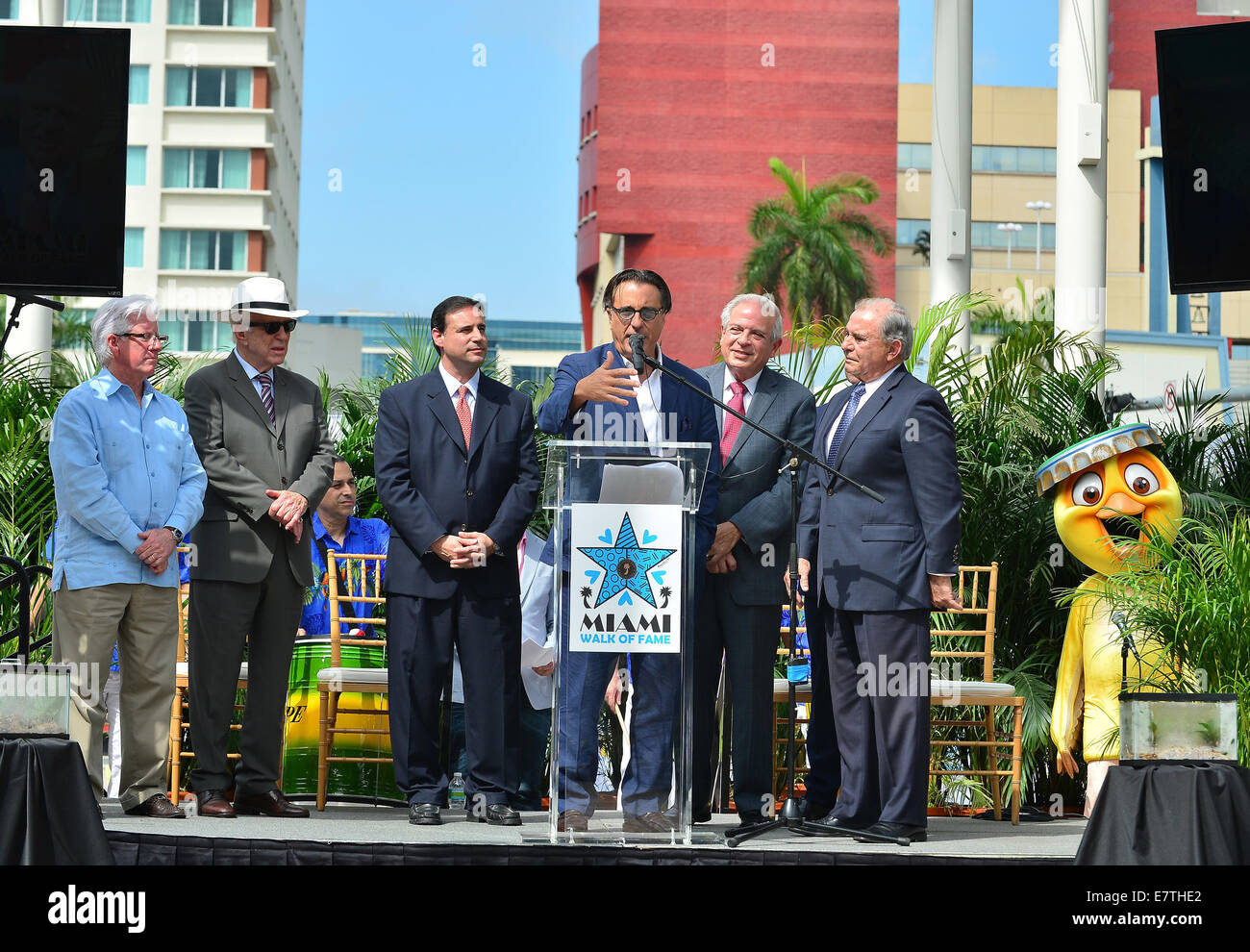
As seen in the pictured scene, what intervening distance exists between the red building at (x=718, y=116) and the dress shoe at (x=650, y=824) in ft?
232

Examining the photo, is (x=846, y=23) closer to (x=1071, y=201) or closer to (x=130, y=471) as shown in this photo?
(x=1071, y=201)

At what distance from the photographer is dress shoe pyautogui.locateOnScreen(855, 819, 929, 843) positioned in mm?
6052

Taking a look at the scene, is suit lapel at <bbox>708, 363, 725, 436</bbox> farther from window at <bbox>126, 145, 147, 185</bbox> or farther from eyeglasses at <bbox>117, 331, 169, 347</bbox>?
window at <bbox>126, 145, 147, 185</bbox>

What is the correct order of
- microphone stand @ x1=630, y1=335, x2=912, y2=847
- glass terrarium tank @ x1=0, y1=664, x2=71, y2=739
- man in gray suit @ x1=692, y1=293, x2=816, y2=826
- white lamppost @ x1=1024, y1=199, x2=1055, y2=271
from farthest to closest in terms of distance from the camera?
1. white lamppost @ x1=1024, y1=199, x2=1055, y2=271
2. man in gray suit @ x1=692, y1=293, x2=816, y2=826
3. microphone stand @ x1=630, y1=335, x2=912, y2=847
4. glass terrarium tank @ x1=0, y1=664, x2=71, y2=739

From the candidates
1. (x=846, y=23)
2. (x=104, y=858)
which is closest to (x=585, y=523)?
(x=104, y=858)

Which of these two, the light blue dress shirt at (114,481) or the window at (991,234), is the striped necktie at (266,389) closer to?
the light blue dress shirt at (114,481)

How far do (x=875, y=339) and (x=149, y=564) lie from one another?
10.0 feet

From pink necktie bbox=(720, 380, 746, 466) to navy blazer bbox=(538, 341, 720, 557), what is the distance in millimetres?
216

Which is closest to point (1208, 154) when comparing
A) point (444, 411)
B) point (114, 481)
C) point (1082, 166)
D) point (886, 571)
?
point (1082, 166)

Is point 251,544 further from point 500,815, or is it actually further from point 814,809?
point 814,809

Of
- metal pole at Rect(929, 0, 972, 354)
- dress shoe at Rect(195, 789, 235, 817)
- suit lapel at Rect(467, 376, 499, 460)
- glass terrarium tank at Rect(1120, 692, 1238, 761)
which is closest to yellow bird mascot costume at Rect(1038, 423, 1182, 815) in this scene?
glass terrarium tank at Rect(1120, 692, 1238, 761)

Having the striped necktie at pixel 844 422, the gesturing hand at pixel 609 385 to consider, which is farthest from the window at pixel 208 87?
the gesturing hand at pixel 609 385

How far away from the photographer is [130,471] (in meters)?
6.46

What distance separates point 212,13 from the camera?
7919 cm
